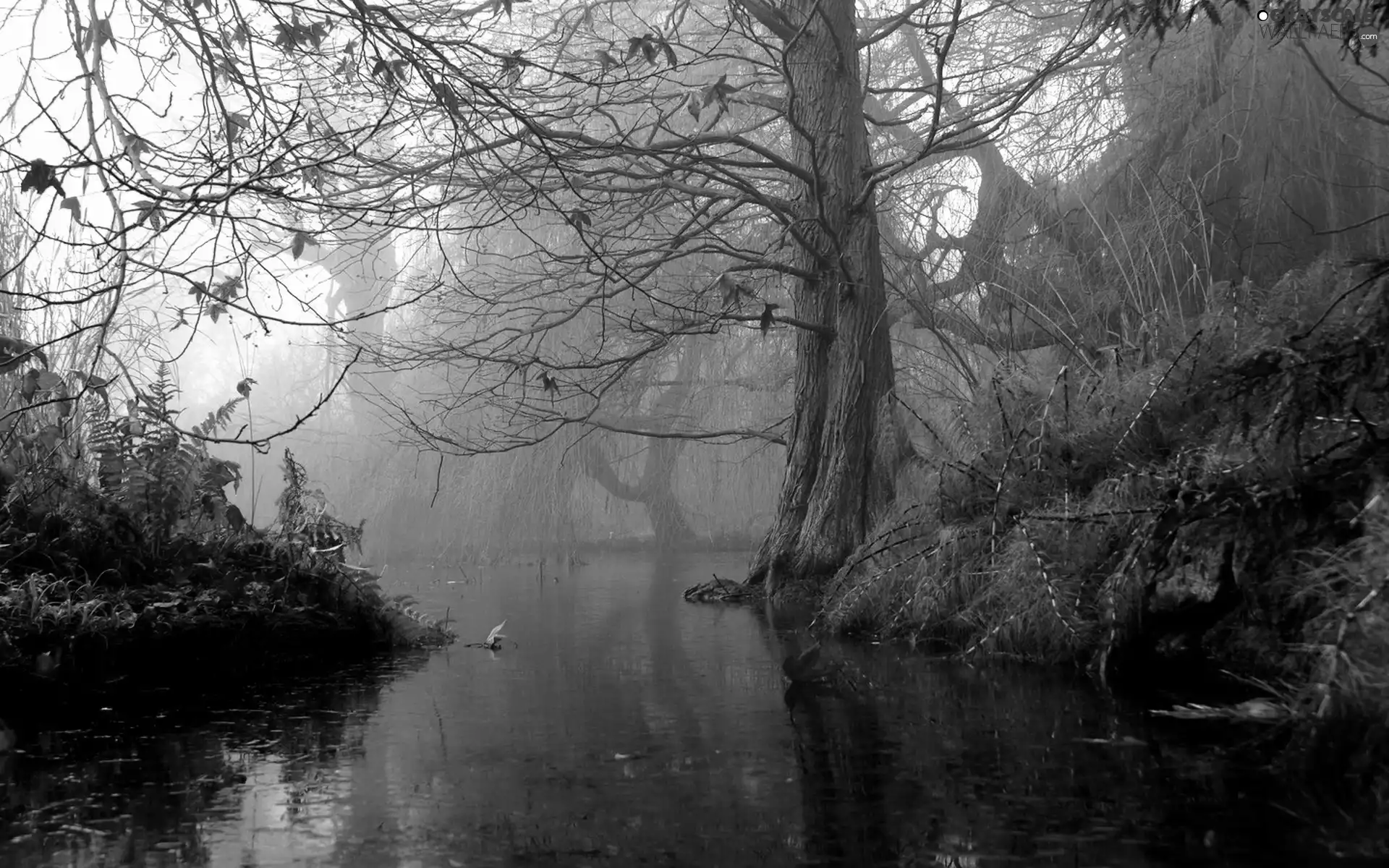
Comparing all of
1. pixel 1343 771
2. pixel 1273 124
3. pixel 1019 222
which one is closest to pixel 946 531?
pixel 1343 771

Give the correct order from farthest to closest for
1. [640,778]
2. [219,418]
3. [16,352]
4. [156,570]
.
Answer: [219,418] → [156,570] → [16,352] → [640,778]

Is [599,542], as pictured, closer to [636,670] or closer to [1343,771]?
[636,670]

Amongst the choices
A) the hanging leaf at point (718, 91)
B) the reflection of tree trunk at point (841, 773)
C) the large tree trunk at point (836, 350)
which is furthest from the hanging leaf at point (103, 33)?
the large tree trunk at point (836, 350)

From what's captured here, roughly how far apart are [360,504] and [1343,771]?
40.5 ft

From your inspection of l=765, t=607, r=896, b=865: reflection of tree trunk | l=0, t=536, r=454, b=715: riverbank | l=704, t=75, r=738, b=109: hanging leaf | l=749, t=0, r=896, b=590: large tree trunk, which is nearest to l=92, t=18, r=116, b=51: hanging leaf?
l=0, t=536, r=454, b=715: riverbank

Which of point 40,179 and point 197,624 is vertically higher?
point 40,179

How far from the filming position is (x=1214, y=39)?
23.0 ft

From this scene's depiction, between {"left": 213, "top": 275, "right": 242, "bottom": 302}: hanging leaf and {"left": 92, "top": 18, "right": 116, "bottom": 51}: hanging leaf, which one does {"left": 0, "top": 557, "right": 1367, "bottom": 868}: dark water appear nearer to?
{"left": 213, "top": 275, "right": 242, "bottom": 302}: hanging leaf

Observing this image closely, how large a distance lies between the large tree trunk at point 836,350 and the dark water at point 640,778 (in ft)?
9.55

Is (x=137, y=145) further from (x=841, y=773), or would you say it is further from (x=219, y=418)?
(x=841, y=773)

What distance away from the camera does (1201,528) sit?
3.30m

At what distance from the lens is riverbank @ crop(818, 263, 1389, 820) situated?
251 cm

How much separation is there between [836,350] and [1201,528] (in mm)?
4012

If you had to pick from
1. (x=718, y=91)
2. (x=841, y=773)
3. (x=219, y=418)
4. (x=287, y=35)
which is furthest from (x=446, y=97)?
(x=219, y=418)
